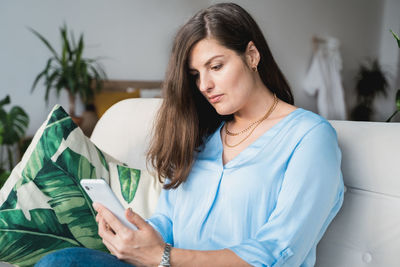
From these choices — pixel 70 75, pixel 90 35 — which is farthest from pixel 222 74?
pixel 90 35

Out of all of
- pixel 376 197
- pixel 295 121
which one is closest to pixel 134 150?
pixel 295 121

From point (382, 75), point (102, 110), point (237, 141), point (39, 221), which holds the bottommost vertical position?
point (382, 75)

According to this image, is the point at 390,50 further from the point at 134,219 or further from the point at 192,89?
the point at 134,219

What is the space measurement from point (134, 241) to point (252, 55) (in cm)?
60

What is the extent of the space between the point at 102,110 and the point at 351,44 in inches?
171

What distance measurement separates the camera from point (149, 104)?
5.74 ft

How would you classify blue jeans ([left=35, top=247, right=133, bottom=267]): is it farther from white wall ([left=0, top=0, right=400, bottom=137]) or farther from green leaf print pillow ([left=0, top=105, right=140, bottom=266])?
white wall ([left=0, top=0, right=400, bottom=137])

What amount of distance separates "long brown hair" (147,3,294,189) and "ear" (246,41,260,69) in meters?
0.01

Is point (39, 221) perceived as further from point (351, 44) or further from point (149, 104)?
point (351, 44)

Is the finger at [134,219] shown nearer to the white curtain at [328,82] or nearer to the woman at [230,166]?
the woman at [230,166]

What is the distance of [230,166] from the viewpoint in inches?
43.7

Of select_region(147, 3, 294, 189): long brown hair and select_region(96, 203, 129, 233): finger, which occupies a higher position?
select_region(147, 3, 294, 189): long brown hair

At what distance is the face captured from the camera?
1091mm

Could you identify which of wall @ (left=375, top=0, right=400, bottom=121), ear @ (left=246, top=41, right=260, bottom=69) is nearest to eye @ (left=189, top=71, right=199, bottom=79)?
ear @ (left=246, top=41, right=260, bottom=69)
